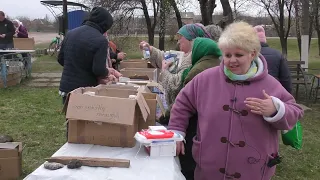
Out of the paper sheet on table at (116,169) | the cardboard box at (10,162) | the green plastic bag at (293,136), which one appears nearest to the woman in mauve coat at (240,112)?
the green plastic bag at (293,136)

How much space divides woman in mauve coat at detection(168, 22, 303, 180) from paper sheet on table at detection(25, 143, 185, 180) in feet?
0.88

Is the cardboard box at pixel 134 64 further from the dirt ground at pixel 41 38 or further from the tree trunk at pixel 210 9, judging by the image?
the dirt ground at pixel 41 38

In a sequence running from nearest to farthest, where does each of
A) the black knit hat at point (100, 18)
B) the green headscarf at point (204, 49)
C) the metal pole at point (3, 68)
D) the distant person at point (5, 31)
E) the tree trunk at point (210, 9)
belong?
the green headscarf at point (204, 49) < the black knit hat at point (100, 18) < the tree trunk at point (210, 9) < the metal pole at point (3, 68) < the distant person at point (5, 31)

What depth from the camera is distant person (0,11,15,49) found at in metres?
10.6

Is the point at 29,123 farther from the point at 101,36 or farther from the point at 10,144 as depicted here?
the point at 101,36

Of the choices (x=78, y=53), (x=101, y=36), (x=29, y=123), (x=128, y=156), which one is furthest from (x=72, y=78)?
(x=29, y=123)

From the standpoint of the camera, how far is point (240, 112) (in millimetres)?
2111

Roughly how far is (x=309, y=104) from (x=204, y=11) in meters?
3.17

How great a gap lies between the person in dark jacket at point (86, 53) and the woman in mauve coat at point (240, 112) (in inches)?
56.5

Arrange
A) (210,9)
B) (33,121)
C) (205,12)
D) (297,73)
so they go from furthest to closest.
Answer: (210,9)
(205,12)
(297,73)
(33,121)

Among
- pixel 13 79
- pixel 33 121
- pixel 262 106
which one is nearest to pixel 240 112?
pixel 262 106

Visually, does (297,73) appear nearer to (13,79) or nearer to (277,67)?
(277,67)

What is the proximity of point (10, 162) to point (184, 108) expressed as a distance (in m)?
2.39

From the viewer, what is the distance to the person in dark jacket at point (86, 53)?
11.3 feet
